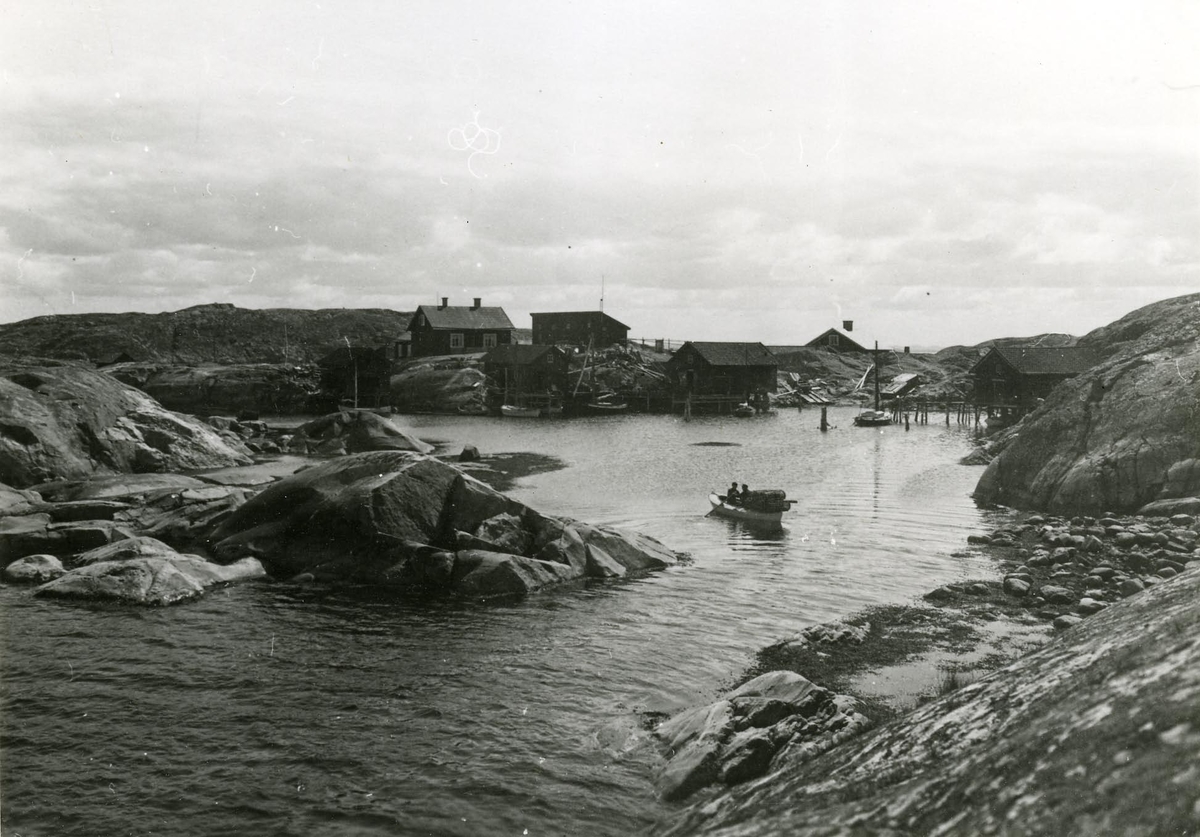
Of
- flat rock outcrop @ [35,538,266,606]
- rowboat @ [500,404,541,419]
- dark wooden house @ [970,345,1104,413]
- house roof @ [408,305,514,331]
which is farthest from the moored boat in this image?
flat rock outcrop @ [35,538,266,606]

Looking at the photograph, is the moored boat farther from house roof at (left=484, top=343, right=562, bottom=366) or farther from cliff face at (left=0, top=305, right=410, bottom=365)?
cliff face at (left=0, top=305, right=410, bottom=365)

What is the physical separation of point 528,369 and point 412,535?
68.9 m

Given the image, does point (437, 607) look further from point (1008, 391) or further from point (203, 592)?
point (1008, 391)

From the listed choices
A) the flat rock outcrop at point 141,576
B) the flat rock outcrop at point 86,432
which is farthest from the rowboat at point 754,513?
the flat rock outcrop at point 86,432

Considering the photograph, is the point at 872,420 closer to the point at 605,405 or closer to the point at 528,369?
the point at 605,405

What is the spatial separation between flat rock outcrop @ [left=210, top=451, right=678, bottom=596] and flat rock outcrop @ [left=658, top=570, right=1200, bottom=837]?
12.5 metres

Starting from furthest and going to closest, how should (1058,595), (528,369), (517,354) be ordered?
(517,354)
(528,369)
(1058,595)

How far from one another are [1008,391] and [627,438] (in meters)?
27.9

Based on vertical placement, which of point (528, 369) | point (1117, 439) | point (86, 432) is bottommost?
point (86, 432)

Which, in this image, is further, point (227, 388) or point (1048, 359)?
point (227, 388)

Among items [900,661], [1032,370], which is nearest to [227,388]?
[1032,370]

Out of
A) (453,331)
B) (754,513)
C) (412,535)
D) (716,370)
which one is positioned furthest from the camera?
(453,331)

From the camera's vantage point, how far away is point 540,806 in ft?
29.8

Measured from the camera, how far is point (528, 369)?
87562mm
